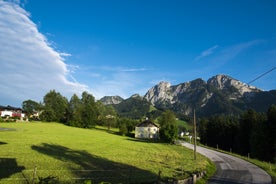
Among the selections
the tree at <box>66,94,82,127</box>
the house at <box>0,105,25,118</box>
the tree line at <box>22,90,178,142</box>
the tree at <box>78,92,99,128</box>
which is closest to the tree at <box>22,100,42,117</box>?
the house at <box>0,105,25,118</box>

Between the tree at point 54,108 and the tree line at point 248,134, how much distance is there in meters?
77.5

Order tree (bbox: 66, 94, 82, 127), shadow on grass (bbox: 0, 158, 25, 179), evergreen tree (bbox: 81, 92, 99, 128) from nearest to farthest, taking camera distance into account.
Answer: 1. shadow on grass (bbox: 0, 158, 25, 179)
2. tree (bbox: 66, 94, 82, 127)
3. evergreen tree (bbox: 81, 92, 99, 128)

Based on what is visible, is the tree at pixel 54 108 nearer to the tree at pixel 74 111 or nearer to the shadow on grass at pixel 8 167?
the tree at pixel 74 111

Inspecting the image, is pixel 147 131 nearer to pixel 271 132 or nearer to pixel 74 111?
pixel 74 111

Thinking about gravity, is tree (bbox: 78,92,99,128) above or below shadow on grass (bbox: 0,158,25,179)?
above

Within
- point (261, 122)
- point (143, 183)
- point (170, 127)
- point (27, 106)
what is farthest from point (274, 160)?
point (27, 106)

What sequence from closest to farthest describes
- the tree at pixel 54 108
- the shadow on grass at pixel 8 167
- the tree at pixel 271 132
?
the shadow on grass at pixel 8 167 < the tree at pixel 271 132 < the tree at pixel 54 108

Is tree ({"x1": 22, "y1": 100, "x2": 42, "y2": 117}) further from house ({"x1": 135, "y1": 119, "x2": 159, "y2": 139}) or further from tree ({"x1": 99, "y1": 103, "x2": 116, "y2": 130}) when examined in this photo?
house ({"x1": 135, "y1": 119, "x2": 159, "y2": 139})

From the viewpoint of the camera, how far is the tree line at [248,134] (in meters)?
55.2

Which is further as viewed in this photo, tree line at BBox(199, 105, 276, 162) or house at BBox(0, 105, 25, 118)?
house at BBox(0, 105, 25, 118)

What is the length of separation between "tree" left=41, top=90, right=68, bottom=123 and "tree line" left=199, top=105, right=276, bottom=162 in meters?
77.5

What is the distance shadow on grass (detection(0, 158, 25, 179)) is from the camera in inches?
734

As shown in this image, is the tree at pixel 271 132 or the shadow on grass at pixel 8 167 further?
the tree at pixel 271 132

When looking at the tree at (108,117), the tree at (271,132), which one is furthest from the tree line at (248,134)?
the tree at (108,117)
